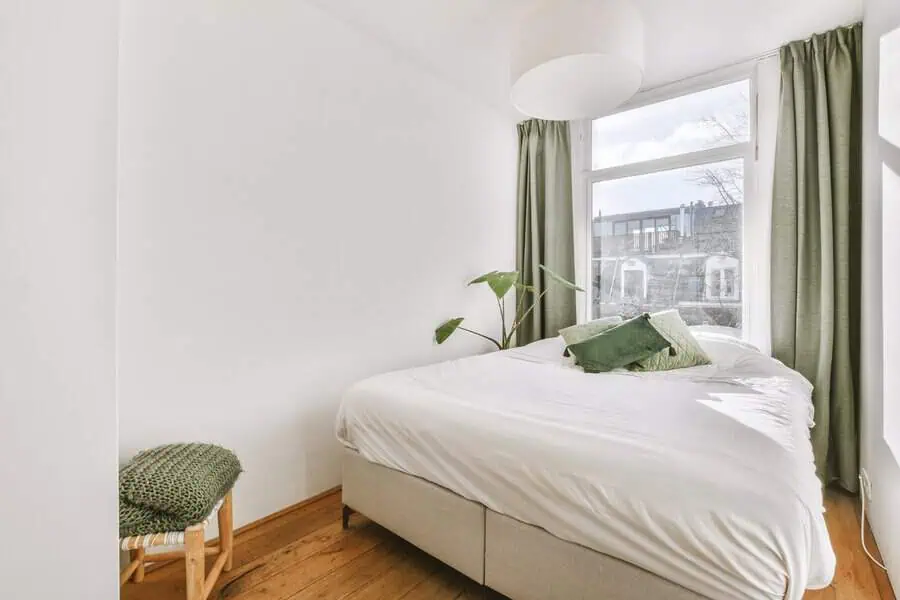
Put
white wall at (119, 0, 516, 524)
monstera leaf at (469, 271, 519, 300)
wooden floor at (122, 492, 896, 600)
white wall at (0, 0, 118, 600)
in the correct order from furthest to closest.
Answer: monstera leaf at (469, 271, 519, 300) → white wall at (119, 0, 516, 524) → wooden floor at (122, 492, 896, 600) → white wall at (0, 0, 118, 600)

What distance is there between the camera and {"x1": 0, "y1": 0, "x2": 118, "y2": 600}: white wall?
853 millimetres

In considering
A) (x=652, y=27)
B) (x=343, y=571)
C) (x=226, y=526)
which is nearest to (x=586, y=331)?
(x=652, y=27)

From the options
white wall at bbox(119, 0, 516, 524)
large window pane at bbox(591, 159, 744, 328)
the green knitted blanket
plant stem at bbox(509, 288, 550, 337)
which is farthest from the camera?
plant stem at bbox(509, 288, 550, 337)

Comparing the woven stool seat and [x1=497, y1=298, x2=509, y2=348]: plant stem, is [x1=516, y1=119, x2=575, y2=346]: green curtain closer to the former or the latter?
[x1=497, y1=298, x2=509, y2=348]: plant stem

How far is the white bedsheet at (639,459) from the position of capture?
0.97 meters

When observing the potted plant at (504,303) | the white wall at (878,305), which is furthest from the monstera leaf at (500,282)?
the white wall at (878,305)

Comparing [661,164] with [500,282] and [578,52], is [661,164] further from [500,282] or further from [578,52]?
[578,52]

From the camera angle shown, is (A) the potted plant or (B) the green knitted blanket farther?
(A) the potted plant

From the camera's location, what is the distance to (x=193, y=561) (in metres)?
1.32

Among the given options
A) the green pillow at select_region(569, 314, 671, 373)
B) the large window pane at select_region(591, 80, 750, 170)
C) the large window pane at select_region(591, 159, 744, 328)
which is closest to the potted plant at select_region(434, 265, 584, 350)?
the large window pane at select_region(591, 159, 744, 328)

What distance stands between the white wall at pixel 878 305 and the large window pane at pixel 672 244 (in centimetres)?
77

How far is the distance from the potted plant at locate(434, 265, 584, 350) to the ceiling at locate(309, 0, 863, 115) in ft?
4.55

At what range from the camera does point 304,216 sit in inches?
88.4

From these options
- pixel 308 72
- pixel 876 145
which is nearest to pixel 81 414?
pixel 308 72
